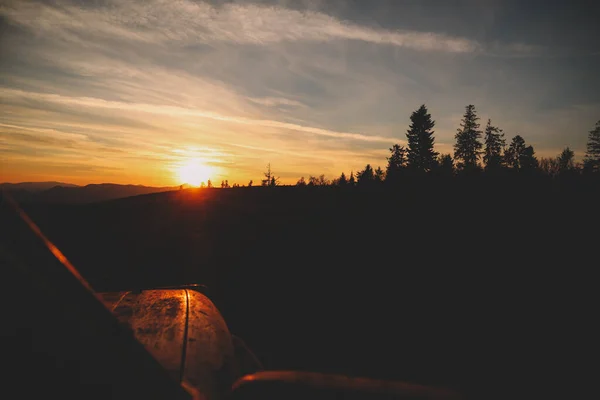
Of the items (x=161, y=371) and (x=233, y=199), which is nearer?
(x=161, y=371)

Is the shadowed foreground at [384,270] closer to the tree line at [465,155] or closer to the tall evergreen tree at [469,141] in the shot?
the tree line at [465,155]

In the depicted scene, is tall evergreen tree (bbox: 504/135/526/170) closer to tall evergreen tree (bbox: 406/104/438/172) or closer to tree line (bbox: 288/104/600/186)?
tree line (bbox: 288/104/600/186)

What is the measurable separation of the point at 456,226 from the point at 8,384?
14.1 meters

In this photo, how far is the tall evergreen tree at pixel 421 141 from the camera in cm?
4262

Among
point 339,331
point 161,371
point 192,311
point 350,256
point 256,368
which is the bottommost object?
point 339,331

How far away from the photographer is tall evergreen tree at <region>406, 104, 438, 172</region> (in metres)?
42.6

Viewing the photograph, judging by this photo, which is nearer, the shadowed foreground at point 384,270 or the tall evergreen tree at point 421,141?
the shadowed foreground at point 384,270

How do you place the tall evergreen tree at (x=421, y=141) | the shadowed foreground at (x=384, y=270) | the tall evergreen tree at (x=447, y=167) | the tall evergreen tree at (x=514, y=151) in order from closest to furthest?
the shadowed foreground at (x=384, y=270) < the tall evergreen tree at (x=447, y=167) < the tall evergreen tree at (x=421, y=141) < the tall evergreen tree at (x=514, y=151)

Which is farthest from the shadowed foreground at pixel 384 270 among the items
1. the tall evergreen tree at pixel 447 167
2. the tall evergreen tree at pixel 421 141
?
the tall evergreen tree at pixel 421 141

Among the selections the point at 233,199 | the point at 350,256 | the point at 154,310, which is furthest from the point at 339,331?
the point at 233,199

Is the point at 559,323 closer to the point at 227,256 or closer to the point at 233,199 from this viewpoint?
the point at 227,256

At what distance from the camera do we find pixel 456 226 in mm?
12328

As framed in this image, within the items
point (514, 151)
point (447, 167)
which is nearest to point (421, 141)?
point (447, 167)

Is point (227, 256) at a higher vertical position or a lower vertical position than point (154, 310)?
lower
